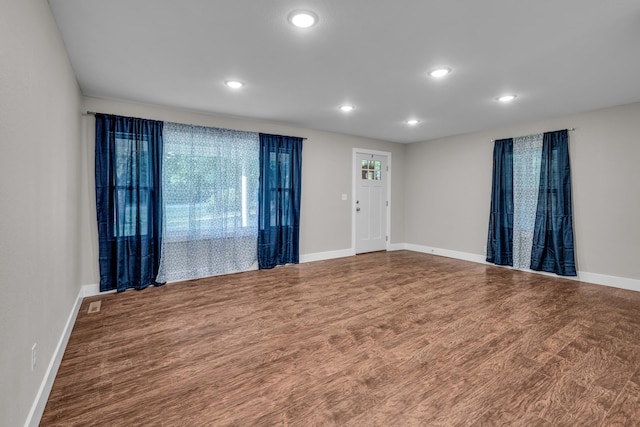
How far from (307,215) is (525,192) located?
145 inches

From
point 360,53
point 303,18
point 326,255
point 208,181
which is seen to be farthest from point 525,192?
point 208,181

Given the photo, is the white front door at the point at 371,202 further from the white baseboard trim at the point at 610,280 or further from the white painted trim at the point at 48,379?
the white painted trim at the point at 48,379

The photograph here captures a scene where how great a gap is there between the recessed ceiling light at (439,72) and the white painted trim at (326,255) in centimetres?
365

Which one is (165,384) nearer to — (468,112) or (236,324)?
(236,324)

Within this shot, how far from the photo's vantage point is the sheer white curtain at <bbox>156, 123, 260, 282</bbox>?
430 cm

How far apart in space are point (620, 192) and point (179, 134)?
6.12 m

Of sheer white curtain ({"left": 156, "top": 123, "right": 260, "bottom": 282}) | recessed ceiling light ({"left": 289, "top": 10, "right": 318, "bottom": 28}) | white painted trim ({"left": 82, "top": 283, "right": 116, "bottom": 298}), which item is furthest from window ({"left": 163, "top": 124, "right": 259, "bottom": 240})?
recessed ceiling light ({"left": 289, "top": 10, "right": 318, "bottom": 28})

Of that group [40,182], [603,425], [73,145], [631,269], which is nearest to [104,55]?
[73,145]

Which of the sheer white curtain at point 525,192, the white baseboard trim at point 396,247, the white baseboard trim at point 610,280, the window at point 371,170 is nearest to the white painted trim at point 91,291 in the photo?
the window at point 371,170

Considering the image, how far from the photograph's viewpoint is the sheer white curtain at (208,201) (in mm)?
4305

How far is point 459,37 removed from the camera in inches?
92.8

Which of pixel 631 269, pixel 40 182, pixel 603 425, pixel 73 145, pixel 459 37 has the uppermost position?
pixel 459 37

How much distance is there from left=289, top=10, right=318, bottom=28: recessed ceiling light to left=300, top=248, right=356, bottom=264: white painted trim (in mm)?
4027

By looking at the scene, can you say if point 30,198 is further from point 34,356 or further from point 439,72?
point 439,72
